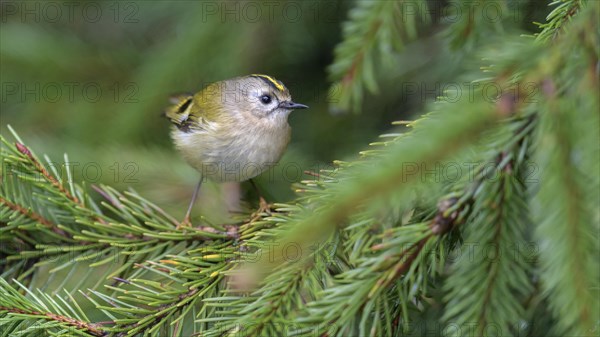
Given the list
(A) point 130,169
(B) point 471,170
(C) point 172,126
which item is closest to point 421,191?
(B) point 471,170

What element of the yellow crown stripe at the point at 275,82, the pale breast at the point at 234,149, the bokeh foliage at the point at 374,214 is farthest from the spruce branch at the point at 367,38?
the yellow crown stripe at the point at 275,82

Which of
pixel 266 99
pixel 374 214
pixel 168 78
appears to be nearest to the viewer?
pixel 374 214

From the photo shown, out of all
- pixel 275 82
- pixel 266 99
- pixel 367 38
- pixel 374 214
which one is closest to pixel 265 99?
pixel 266 99

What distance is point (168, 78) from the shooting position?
2881 millimetres

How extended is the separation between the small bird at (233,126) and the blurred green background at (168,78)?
0.31 ft

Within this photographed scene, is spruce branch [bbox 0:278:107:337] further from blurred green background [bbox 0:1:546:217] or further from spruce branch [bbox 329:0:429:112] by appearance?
blurred green background [bbox 0:1:546:217]

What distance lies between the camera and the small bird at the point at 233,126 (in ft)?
8.83

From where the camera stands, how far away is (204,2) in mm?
2859

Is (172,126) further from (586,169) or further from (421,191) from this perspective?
(586,169)

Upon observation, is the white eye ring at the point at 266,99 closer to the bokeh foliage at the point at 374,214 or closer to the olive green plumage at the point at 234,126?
the olive green plumage at the point at 234,126

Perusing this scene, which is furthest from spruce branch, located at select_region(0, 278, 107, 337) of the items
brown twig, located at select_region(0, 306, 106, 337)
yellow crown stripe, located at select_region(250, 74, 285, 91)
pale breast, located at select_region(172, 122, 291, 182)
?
yellow crown stripe, located at select_region(250, 74, 285, 91)

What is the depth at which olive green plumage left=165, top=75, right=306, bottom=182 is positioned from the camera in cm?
269

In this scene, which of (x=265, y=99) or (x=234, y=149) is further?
(x=265, y=99)

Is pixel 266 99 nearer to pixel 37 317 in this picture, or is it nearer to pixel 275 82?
pixel 275 82
